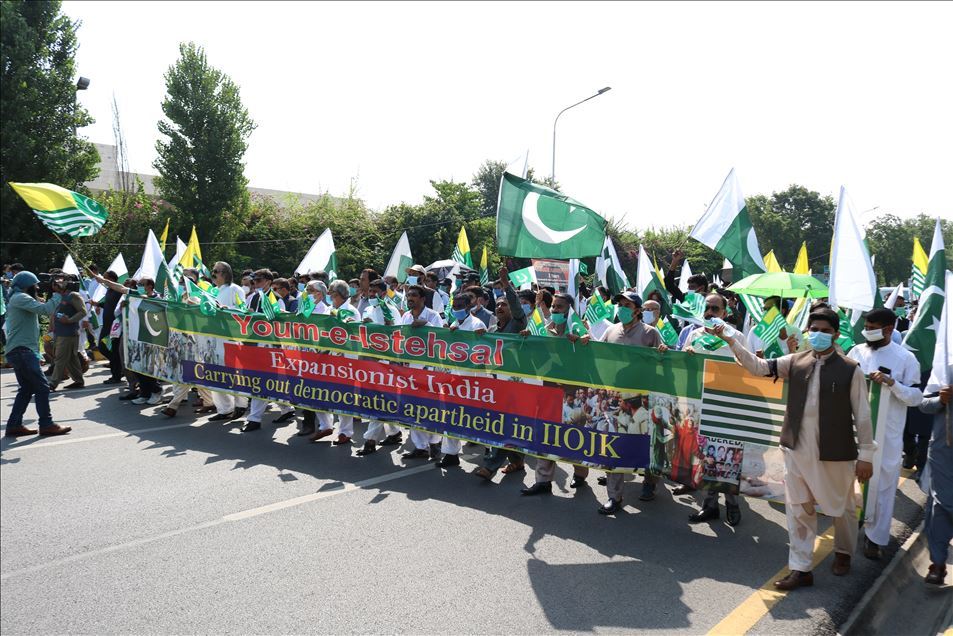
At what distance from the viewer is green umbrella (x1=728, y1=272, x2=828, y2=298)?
648 centimetres

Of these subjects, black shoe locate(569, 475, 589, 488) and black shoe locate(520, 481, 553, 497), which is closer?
black shoe locate(520, 481, 553, 497)

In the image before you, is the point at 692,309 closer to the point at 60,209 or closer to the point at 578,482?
the point at 578,482

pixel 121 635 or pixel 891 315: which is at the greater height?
pixel 891 315

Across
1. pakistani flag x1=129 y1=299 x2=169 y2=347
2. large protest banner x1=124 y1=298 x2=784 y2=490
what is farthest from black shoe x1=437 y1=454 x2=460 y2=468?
pakistani flag x1=129 y1=299 x2=169 y2=347

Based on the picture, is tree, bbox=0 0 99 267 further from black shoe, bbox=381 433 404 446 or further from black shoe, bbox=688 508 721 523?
black shoe, bbox=688 508 721 523

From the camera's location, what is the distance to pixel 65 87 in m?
20.2

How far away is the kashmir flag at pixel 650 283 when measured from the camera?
9.74m

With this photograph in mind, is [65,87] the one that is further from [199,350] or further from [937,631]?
[937,631]

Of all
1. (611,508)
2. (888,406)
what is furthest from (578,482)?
(888,406)

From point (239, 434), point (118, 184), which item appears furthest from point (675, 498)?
point (118, 184)

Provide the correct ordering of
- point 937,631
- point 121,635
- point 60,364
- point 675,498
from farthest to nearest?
point 60,364, point 675,498, point 937,631, point 121,635

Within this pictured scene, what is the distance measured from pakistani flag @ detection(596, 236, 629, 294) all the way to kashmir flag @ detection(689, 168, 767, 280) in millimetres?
4754

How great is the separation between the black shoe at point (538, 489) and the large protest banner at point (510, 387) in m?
0.33

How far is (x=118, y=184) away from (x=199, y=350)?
3427 cm
